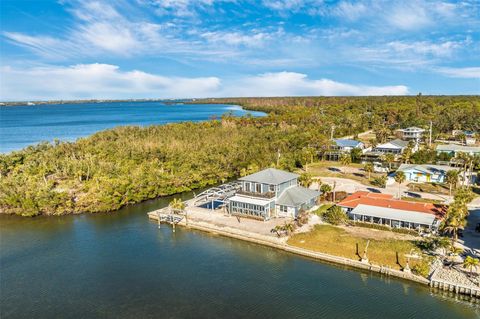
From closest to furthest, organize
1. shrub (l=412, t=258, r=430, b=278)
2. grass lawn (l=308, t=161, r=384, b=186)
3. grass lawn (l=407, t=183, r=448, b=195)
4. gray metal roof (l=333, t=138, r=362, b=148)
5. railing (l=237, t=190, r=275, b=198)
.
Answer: shrub (l=412, t=258, r=430, b=278) → railing (l=237, t=190, r=275, b=198) → grass lawn (l=407, t=183, r=448, b=195) → grass lawn (l=308, t=161, r=384, b=186) → gray metal roof (l=333, t=138, r=362, b=148)

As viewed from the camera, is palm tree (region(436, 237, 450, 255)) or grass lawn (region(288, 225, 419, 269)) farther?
grass lawn (region(288, 225, 419, 269))

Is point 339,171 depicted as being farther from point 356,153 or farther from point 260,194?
point 260,194

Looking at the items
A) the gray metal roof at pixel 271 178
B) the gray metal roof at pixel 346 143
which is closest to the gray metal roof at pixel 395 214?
the gray metal roof at pixel 271 178

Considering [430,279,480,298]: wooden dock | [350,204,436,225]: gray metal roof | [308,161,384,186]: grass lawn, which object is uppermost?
[350,204,436,225]: gray metal roof

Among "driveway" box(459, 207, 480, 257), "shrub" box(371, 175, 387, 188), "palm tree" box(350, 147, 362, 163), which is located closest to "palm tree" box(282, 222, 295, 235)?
"driveway" box(459, 207, 480, 257)

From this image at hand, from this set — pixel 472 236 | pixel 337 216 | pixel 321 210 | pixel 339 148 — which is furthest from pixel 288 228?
pixel 339 148

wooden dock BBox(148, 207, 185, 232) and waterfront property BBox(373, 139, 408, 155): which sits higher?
waterfront property BBox(373, 139, 408, 155)

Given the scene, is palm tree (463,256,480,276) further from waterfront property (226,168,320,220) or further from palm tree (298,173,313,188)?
palm tree (298,173,313,188)

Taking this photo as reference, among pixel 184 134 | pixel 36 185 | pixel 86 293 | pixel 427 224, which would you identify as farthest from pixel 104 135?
pixel 427 224
